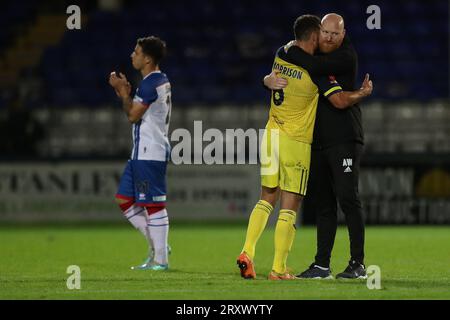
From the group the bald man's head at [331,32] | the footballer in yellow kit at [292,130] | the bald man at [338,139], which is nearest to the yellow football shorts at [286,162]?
the footballer in yellow kit at [292,130]

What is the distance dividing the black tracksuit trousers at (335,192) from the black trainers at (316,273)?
42mm

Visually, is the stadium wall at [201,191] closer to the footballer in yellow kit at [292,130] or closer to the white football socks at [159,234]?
the white football socks at [159,234]

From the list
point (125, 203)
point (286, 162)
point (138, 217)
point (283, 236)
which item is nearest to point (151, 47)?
point (125, 203)

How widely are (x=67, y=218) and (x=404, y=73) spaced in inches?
284

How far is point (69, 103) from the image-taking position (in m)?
19.7

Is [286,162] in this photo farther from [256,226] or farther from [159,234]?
[159,234]

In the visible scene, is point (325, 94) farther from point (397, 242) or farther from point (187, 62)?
point (187, 62)

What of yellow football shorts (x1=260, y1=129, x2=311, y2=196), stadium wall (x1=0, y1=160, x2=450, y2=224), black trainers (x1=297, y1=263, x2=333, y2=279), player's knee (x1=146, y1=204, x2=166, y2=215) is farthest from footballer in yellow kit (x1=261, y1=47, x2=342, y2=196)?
stadium wall (x1=0, y1=160, x2=450, y2=224)

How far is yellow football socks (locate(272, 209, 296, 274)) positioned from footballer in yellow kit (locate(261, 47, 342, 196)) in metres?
0.21

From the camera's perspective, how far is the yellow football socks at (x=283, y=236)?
7.96 meters

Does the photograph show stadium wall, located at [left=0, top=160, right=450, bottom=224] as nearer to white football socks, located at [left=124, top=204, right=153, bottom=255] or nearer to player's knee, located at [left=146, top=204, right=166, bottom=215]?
white football socks, located at [left=124, top=204, right=153, bottom=255]

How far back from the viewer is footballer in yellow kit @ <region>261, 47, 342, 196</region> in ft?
26.3

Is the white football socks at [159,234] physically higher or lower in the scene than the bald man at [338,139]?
lower

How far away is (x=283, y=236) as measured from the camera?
26.3 feet
